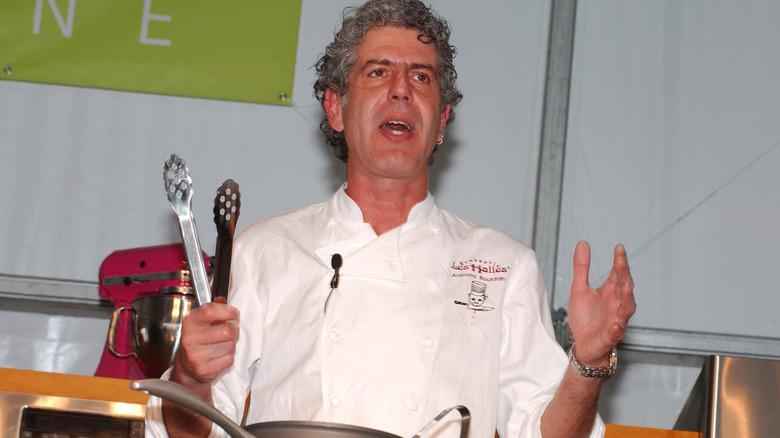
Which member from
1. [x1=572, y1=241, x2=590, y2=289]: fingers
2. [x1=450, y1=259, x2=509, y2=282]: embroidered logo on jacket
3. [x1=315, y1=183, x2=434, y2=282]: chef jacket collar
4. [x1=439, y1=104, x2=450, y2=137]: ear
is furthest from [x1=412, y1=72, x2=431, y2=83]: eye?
[x1=572, y1=241, x2=590, y2=289]: fingers

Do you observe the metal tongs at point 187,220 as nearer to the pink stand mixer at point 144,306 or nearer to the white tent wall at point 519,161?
the pink stand mixer at point 144,306

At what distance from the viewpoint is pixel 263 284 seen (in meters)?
1.42

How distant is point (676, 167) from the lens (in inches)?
84.4

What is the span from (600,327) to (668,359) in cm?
107

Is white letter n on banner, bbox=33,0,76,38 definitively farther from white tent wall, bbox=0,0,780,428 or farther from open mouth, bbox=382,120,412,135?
open mouth, bbox=382,120,412,135

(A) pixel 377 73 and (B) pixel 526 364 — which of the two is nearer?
(B) pixel 526 364

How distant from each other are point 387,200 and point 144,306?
574 millimetres

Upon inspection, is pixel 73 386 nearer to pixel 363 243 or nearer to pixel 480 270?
pixel 363 243

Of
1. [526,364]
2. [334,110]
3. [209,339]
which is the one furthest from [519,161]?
[209,339]

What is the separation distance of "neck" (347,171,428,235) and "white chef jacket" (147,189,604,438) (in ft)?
0.14

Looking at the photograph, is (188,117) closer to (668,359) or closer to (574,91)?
(574,91)

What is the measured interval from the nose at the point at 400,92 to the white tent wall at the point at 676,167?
75cm

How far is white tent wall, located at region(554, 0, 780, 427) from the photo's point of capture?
2.11 meters

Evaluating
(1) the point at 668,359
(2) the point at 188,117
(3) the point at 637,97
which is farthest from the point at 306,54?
(1) the point at 668,359
